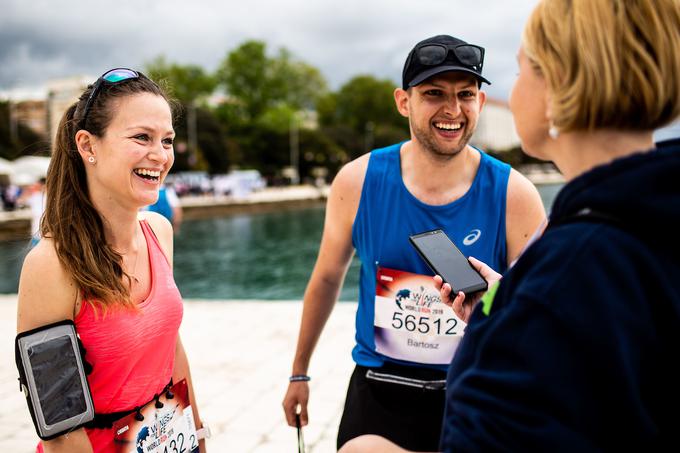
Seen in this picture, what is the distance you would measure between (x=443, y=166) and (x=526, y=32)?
1.32 metres

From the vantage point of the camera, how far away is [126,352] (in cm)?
183

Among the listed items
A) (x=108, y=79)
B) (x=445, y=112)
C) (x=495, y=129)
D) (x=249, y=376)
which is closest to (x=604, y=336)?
(x=445, y=112)

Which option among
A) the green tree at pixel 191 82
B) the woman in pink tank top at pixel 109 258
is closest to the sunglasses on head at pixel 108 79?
the woman in pink tank top at pixel 109 258

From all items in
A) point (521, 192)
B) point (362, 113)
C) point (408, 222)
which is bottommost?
point (408, 222)

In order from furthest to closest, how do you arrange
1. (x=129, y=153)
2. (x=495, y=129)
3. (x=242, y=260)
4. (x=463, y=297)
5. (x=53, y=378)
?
(x=495, y=129) < (x=242, y=260) < (x=129, y=153) < (x=53, y=378) < (x=463, y=297)

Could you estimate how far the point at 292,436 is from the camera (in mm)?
3924

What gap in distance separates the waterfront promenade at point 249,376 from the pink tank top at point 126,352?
1.99m

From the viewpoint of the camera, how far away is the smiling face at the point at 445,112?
2.33 metres

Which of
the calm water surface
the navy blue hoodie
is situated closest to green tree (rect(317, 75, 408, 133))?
the calm water surface

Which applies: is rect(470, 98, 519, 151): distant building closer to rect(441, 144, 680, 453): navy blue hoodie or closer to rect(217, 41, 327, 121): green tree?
rect(217, 41, 327, 121): green tree

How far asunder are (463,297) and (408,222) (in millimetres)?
772

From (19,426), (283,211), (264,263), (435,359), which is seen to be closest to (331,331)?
(19,426)

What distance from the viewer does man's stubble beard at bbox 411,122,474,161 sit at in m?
2.33

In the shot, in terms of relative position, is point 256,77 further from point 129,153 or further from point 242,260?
point 129,153
